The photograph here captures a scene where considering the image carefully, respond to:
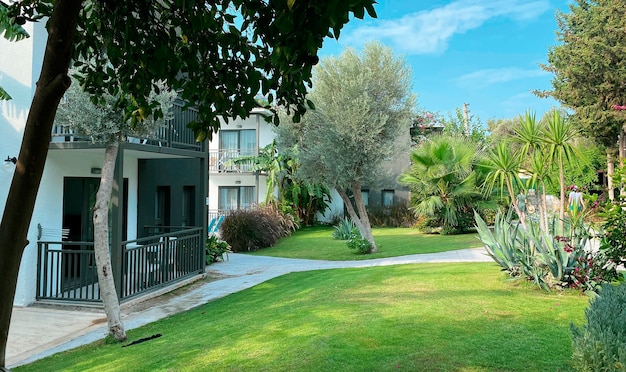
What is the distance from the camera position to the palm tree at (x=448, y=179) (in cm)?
2172

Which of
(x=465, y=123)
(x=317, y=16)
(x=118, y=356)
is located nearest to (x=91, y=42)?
(x=317, y=16)

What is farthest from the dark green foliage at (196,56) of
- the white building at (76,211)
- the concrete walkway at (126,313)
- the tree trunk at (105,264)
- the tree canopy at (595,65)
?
the tree canopy at (595,65)

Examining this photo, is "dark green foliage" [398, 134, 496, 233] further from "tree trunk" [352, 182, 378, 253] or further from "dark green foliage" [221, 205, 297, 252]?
"dark green foliage" [221, 205, 297, 252]

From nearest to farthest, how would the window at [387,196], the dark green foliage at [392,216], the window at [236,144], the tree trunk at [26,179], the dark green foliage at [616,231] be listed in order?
the tree trunk at [26,179], the dark green foliage at [616,231], the dark green foliage at [392,216], the window at [236,144], the window at [387,196]

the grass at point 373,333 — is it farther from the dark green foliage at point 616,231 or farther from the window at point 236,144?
the window at point 236,144

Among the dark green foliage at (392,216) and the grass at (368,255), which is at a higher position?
the dark green foliage at (392,216)

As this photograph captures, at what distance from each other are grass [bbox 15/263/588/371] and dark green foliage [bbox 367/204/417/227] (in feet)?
63.5

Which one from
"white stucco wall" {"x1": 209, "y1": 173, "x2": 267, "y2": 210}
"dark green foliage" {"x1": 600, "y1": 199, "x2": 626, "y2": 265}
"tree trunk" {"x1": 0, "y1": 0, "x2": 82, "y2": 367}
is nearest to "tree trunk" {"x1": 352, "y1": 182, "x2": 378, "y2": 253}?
"dark green foliage" {"x1": 600, "y1": 199, "x2": 626, "y2": 265}

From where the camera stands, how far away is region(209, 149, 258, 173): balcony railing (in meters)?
28.6

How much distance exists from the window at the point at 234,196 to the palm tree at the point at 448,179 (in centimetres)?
1148

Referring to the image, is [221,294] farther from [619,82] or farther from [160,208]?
[619,82]

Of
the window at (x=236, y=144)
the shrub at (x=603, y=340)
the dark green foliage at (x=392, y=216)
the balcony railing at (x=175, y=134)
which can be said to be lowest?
the shrub at (x=603, y=340)

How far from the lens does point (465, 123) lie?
1571 inches

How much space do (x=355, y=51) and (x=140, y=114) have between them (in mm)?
12437
